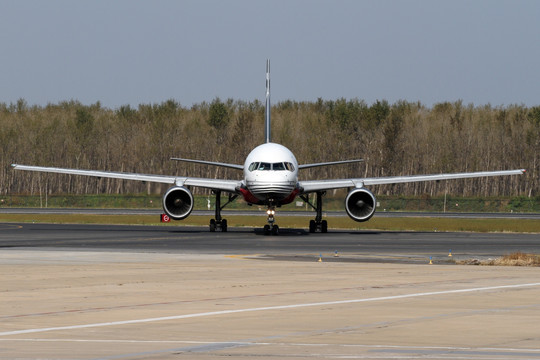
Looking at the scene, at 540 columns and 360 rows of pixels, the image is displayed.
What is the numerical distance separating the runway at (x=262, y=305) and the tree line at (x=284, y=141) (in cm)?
10973

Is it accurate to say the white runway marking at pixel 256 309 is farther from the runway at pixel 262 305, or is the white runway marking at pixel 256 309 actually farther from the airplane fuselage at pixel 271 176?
the airplane fuselage at pixel 271 176

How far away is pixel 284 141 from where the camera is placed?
154625 mm

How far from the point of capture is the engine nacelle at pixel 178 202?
51156mm

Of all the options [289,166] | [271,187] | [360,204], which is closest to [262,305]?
[271,187]

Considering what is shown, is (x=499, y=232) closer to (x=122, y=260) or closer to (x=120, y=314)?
(x=122, y=260)

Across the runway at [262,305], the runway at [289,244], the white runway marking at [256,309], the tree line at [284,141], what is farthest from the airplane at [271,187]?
the tree line at [284,141]

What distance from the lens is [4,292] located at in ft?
66.0

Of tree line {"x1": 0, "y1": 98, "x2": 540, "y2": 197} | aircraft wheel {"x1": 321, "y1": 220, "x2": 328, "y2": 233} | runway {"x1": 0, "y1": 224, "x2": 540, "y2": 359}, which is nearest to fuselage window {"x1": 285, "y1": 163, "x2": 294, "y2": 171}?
aircraft wheel {"x1": 321, "y1": 220, "x2": 328, "y2": 233}

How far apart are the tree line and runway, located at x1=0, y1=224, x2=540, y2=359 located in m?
110

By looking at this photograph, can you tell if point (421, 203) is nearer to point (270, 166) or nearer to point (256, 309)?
point (270, 166)

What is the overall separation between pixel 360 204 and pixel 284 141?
10311 centimetres

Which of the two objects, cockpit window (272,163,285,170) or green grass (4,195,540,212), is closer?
cockpit window (272,163,285,170)

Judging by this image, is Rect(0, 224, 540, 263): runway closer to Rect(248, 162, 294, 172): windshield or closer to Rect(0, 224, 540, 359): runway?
Rect(0, 224, 540, 359): runway

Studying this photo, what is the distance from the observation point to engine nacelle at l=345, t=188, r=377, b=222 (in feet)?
169
